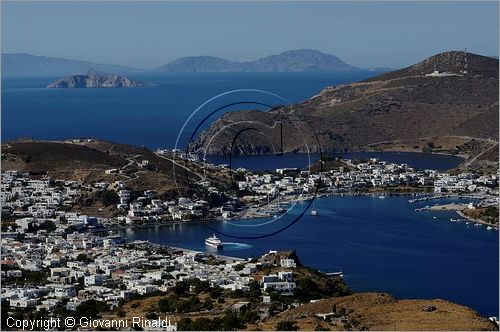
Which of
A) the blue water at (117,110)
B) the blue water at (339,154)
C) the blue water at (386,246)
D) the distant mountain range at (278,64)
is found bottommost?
the blue water at (386,246)

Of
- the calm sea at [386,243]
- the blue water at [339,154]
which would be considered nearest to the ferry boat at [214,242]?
the calm sea at [386,243]

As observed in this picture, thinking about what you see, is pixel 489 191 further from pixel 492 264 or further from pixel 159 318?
pixel 159 318

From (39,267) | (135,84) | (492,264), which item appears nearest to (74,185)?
(39,267)

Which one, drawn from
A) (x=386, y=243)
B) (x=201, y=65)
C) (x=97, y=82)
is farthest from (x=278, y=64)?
(x=386, y=243)

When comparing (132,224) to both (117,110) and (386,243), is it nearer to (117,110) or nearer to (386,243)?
(386,243)

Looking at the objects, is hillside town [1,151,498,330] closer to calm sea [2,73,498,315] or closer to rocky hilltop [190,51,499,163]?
calm sea [2,73,498,315]

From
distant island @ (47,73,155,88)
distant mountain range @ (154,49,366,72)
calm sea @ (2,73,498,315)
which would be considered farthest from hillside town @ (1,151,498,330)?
distant mountain range @ (154,49,366,72)

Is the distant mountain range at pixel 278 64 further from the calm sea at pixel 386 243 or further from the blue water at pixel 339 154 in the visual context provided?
the calm sea at pixel 386 243
